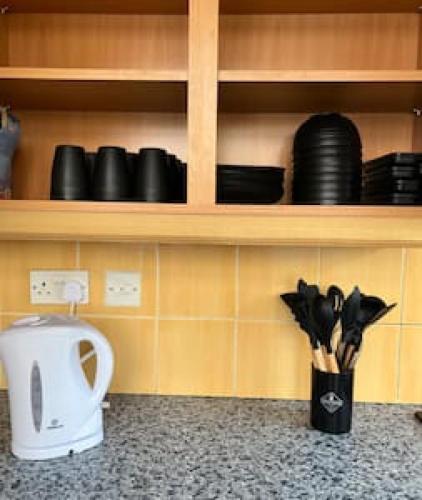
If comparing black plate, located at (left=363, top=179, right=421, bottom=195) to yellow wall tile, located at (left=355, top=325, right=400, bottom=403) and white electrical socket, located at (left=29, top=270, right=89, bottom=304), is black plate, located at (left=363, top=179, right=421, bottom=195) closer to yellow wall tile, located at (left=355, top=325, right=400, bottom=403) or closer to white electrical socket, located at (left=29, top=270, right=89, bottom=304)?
yellow wall tile, located at (left=355, top=325, right=400, bottom=403)

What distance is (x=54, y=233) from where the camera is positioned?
3.06 ft

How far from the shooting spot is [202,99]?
2.96 ft

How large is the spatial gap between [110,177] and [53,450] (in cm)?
56

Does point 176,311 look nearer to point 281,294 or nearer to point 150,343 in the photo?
point 150,343

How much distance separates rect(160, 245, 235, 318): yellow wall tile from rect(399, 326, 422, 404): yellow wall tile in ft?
1.51

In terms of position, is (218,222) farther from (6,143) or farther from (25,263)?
(25,263)

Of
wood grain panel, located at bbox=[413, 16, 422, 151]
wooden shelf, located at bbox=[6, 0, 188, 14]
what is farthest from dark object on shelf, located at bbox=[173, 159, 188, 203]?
wood grain panel, located at bbox=[413, 16, 422, 151]

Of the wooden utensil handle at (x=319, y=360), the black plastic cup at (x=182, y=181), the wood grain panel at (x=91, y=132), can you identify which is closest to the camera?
the black plastic cup at (x=182, y=181)

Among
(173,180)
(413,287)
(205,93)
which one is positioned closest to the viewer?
(205,93)

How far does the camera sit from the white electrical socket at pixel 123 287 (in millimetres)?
1257

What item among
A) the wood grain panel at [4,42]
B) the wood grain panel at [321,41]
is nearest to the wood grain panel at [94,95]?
the wood grain panel at [4,42]

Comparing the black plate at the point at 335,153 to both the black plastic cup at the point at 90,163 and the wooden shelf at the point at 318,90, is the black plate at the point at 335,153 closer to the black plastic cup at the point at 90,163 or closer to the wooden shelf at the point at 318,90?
the wooden shelf at the point at 318,90

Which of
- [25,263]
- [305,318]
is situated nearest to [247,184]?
[305,318]

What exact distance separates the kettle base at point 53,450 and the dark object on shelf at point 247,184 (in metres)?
0.57
